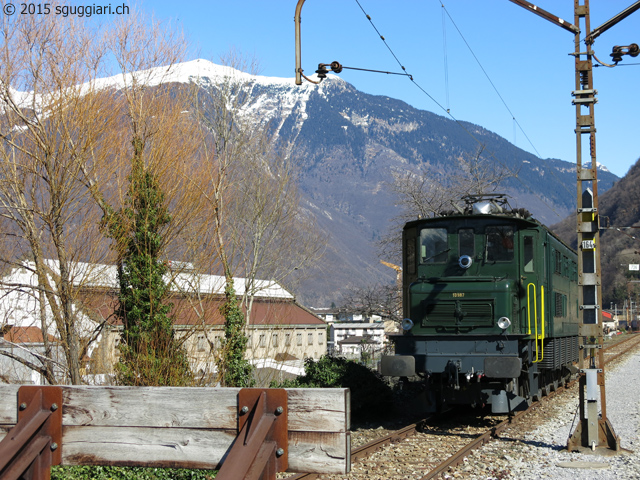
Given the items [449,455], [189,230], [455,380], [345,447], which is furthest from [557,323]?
[345,447]

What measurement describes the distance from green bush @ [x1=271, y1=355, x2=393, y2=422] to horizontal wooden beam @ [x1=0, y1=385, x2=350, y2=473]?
11651 millimetres

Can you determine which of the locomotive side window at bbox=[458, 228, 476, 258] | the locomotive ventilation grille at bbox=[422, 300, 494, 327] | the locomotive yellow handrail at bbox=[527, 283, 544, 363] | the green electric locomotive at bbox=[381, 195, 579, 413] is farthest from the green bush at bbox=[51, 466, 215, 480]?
the locomotive yellow handrail at bbox=[527, 283, 544, 363]

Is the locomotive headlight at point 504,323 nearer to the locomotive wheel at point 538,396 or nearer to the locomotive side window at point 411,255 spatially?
the locomotive side window at point 411,255

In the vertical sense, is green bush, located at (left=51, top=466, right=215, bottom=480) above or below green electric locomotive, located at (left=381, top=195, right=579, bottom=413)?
below

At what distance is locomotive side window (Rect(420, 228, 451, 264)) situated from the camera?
45.1 feet

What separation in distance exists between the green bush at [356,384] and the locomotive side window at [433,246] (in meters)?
3.39

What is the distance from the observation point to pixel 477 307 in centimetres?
1298

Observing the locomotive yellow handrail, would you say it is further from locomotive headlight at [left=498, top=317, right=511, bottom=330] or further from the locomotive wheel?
the locomotive wheel

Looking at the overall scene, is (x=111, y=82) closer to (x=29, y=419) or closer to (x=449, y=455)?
(x=449, y=455)

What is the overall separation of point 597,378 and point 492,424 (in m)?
3.52

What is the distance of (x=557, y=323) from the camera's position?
50.4ft

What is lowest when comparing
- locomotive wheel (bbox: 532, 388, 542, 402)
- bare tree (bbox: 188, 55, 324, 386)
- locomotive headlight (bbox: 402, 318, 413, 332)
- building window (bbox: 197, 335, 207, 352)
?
locomotive wheel (bbox: 532, 388, 542, 402)

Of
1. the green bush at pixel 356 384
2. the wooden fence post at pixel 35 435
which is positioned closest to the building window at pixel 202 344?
the green bush at pixel 356 384

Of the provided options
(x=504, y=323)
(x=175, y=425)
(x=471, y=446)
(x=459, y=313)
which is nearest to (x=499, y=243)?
(x=459, y=313)
